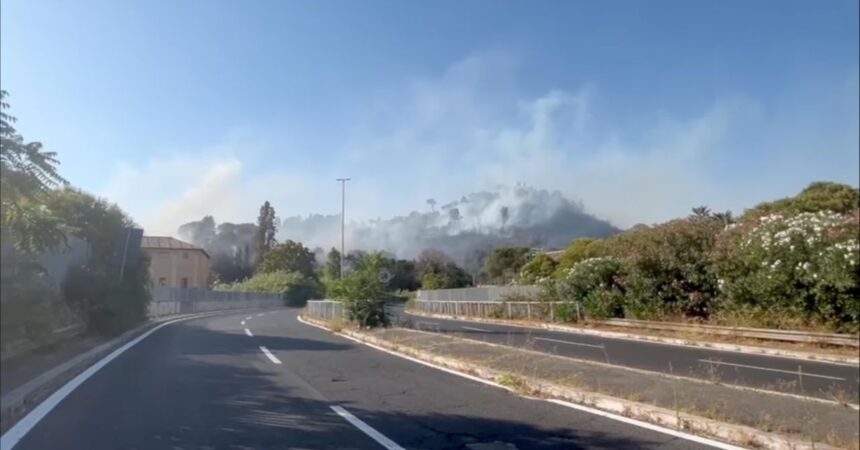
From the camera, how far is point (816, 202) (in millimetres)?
26500

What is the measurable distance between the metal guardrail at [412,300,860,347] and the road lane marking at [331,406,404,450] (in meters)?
14.4

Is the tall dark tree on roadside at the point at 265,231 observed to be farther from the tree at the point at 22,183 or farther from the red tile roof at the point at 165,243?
the tree at the point at 22,183

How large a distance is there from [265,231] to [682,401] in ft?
356

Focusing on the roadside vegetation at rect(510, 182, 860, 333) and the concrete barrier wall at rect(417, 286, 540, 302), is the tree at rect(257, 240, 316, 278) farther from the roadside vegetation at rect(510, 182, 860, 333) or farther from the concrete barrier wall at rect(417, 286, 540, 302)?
the roadside vegetation at rect(510, 182, 860, 333)

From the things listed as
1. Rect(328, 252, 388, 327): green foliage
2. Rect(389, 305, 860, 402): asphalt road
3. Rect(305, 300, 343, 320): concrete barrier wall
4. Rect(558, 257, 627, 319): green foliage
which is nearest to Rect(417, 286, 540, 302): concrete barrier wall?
Rect(558, 257, 627, 319): green foliage

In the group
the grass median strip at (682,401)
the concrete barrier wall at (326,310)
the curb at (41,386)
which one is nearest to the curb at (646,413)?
the grass median strip at (682,401)

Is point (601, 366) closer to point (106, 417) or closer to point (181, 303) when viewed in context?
point (106, 417)

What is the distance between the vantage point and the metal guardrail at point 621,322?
20.4 m

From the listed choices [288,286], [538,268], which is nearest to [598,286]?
[538,268]

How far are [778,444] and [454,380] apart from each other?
7121mm

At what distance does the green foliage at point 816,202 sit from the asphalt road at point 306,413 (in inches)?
599

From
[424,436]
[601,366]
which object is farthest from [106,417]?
[601,366]

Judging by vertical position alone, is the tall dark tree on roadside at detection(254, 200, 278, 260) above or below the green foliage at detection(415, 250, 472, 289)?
above

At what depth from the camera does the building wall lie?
3019 inches
